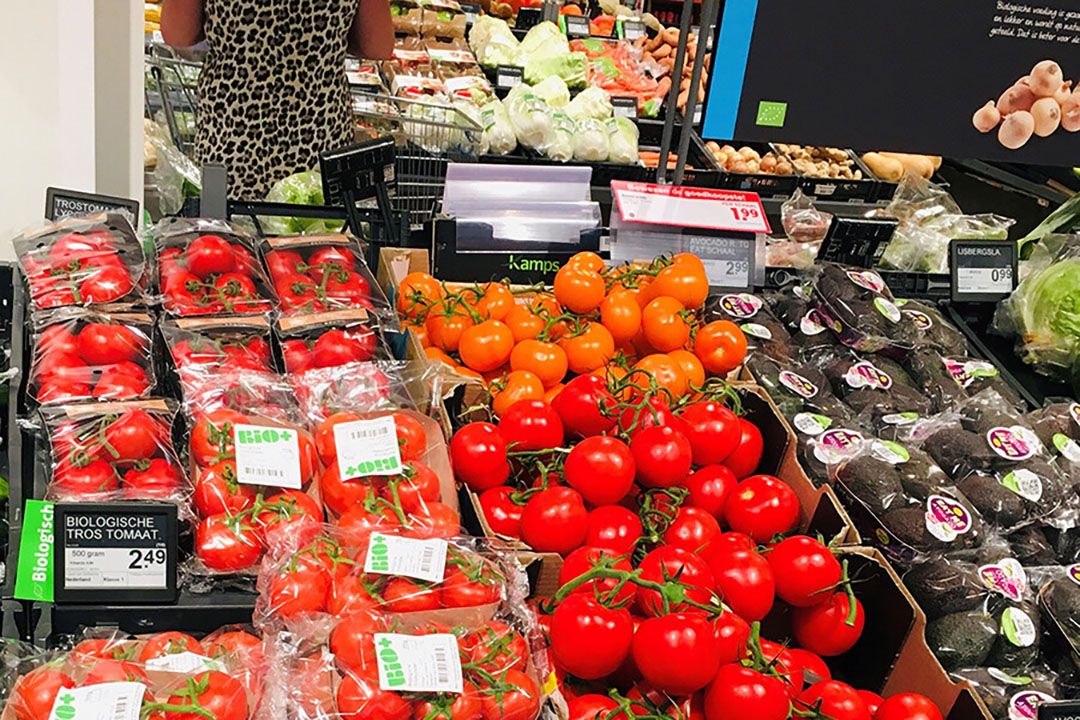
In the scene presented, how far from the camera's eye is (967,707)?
1625 millimetres

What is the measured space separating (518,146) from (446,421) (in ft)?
8.71

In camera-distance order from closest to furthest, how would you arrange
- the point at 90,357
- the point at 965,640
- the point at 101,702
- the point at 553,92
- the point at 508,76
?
the point at 101,702 < the point at 965,640 < the point at 90,357 < the point at 553,92 < the point at 508,76

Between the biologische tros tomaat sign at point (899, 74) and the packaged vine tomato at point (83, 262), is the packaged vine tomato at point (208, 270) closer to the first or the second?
the packaged vine tomato at point (83, 262)

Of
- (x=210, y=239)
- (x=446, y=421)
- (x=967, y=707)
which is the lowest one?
(x=967, y=707)

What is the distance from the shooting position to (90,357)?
75.4 inches

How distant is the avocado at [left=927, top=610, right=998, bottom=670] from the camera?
1778 mm

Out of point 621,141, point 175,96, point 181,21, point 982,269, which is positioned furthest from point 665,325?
point 175,96

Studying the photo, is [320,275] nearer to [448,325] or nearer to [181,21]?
[448,325]

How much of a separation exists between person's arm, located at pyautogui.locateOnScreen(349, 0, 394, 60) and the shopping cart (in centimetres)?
76

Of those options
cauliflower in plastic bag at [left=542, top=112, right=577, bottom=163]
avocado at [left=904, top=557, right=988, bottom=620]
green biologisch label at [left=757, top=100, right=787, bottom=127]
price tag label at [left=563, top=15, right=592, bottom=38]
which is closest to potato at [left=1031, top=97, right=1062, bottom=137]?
green biologisch label at [left=757, top=100, right=787, bottom=127]

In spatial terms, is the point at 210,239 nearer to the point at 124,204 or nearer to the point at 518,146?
the point at 124,204

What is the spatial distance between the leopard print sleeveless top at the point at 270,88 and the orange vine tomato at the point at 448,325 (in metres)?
1.28

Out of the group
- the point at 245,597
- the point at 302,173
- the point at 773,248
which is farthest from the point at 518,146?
the point at 245,597

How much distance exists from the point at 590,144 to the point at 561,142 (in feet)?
0.41
